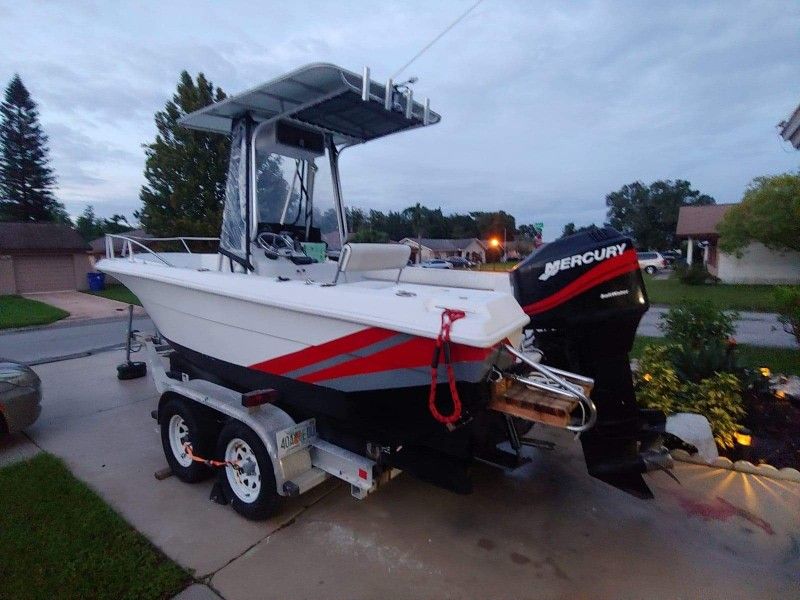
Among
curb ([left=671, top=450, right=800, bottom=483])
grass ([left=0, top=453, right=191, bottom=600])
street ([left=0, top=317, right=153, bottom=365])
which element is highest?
curb ([left=671, top=450, right=800, bottom=483])

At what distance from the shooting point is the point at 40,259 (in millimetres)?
20672

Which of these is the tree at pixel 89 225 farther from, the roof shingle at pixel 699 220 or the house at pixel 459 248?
the roof shingle at pixel 699 220

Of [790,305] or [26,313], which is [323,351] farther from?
[26,313]

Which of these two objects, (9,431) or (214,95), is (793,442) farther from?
(214,95)

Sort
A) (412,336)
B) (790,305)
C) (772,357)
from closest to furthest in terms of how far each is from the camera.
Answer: (412,336), (790,305), (772,357)

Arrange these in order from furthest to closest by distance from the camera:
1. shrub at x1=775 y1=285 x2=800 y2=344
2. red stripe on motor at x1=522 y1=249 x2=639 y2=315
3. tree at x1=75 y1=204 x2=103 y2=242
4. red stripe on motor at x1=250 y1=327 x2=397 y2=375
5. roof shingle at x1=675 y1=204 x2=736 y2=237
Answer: tree at x1=75 y1=204 x2=103 y2=242
roof shingle at x1=675 y1=204 x2=736 y2=237
shrub at x1=775 y1=285 x2=800 y2=344
red stripe on motor at x1=522 y1=249 x2=639 y2=315
red stripe on motor at x1=250 y1=327 x2=397 y2=375

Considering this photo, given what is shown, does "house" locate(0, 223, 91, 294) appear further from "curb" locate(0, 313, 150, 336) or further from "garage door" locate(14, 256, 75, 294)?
"curb" locate(0, 313, 150, 336)

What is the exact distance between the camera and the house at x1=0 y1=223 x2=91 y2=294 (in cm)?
1981

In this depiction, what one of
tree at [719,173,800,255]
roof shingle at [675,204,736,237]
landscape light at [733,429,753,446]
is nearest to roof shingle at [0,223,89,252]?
landscape light at [733,429,753,446]

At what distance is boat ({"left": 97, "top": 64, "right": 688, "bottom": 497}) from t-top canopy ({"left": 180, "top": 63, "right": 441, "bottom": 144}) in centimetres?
2

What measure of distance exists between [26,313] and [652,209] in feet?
196

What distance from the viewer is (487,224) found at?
69.9 meters

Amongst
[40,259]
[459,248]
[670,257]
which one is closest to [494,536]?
[40,259]

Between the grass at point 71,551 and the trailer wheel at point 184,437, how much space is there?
532 millimetres
